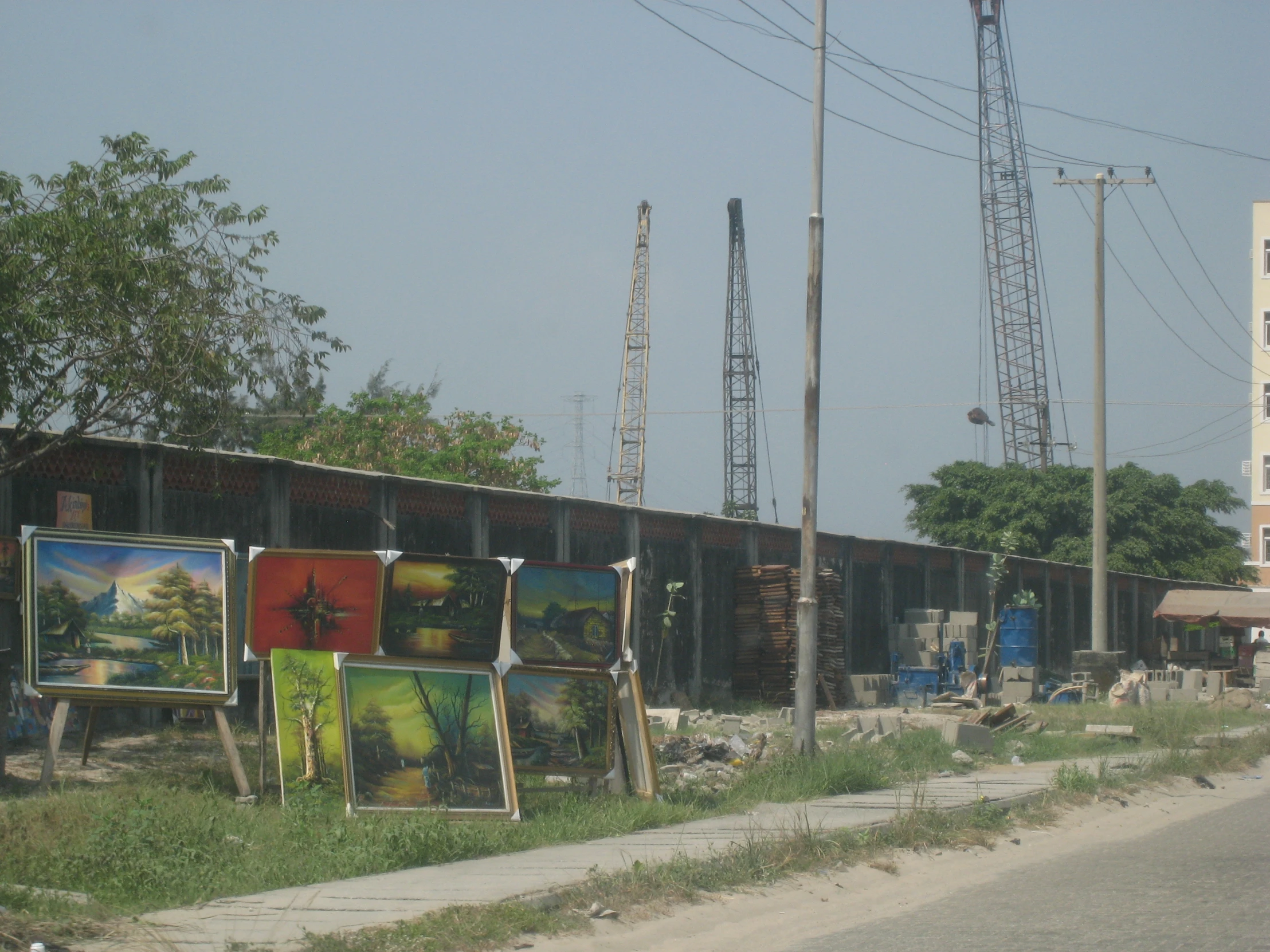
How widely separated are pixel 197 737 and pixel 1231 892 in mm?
10042

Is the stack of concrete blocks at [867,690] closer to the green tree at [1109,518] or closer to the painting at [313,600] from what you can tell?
the painting at [313,600]

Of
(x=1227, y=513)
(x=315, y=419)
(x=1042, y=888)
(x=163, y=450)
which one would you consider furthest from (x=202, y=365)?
(x=1227, y=513)

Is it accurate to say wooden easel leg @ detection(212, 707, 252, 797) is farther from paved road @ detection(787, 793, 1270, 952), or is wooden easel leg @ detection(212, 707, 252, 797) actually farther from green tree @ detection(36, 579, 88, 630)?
paved road @ detection(787, 793, 1270, 952)

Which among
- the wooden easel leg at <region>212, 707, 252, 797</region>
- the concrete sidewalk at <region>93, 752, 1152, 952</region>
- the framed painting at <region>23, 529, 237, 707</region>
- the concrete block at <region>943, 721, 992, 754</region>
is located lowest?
the concrete block at <region>943, 721, 992, 754</region>

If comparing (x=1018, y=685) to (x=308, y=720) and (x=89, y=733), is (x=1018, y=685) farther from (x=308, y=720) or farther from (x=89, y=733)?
(x=89, y=733)

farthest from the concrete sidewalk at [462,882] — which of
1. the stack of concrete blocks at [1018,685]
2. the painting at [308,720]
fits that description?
the stack of concrete blocks at [1018,685]

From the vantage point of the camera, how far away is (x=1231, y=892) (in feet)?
27.3

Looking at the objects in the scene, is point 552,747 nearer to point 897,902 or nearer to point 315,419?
point 897,902

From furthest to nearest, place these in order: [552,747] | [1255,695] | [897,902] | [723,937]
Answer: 1. [1255,695]
2. [552,747]
3. [897,902]
4. [723,937]

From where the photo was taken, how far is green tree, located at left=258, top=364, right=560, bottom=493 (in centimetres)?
4488

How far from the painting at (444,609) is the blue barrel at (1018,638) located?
2118 centimetres

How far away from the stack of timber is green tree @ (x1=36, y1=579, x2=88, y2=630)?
1480 centimetres

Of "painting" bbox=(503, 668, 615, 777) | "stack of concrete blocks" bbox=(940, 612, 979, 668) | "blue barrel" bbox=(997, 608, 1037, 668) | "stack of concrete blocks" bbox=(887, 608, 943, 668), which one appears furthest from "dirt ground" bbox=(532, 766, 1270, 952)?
"blue barrel" bbox=(997, 608, 1037, 668)

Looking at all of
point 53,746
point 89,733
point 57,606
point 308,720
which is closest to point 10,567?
point 57,606
